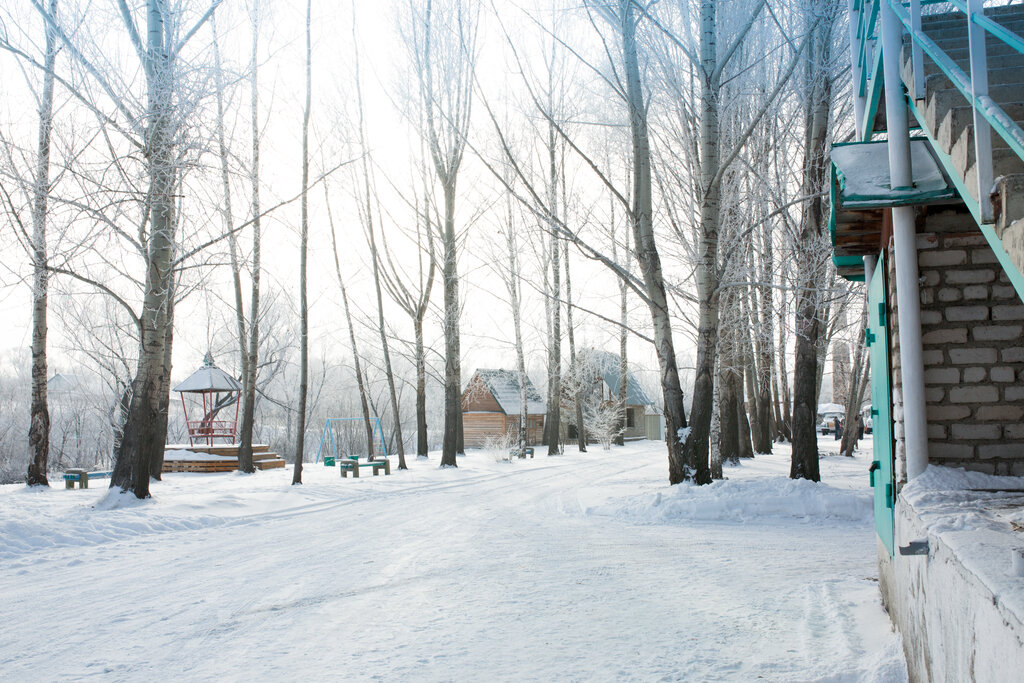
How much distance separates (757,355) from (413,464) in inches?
457

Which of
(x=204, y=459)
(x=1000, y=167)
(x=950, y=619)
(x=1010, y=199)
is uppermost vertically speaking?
(x=1000, y=167)

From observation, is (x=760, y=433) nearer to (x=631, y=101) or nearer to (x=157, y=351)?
(x=631, y=101)

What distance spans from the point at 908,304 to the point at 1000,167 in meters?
1.34

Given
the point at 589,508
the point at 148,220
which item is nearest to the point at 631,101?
the point at 589,508

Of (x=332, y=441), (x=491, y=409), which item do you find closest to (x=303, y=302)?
(x=332, y=441)

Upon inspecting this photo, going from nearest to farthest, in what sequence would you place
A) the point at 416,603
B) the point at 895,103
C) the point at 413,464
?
the point at 895,103 → the point at 416,603 → the point at 413,464

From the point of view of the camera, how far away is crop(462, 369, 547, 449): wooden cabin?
1435 inches

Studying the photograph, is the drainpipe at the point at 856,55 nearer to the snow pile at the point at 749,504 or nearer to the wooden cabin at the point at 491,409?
the snow pile at the point at 749,504

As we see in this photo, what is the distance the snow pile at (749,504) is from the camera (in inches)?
378

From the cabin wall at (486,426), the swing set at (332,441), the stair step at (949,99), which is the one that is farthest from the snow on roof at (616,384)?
the stair step at (949,99)

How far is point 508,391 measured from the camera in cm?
3844

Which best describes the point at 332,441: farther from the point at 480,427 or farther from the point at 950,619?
the point at 950,619

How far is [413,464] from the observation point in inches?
869

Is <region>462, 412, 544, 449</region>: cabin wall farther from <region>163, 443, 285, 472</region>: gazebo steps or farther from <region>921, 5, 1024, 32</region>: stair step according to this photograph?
<region>921, 5, 1024, 32</region>: stair step
